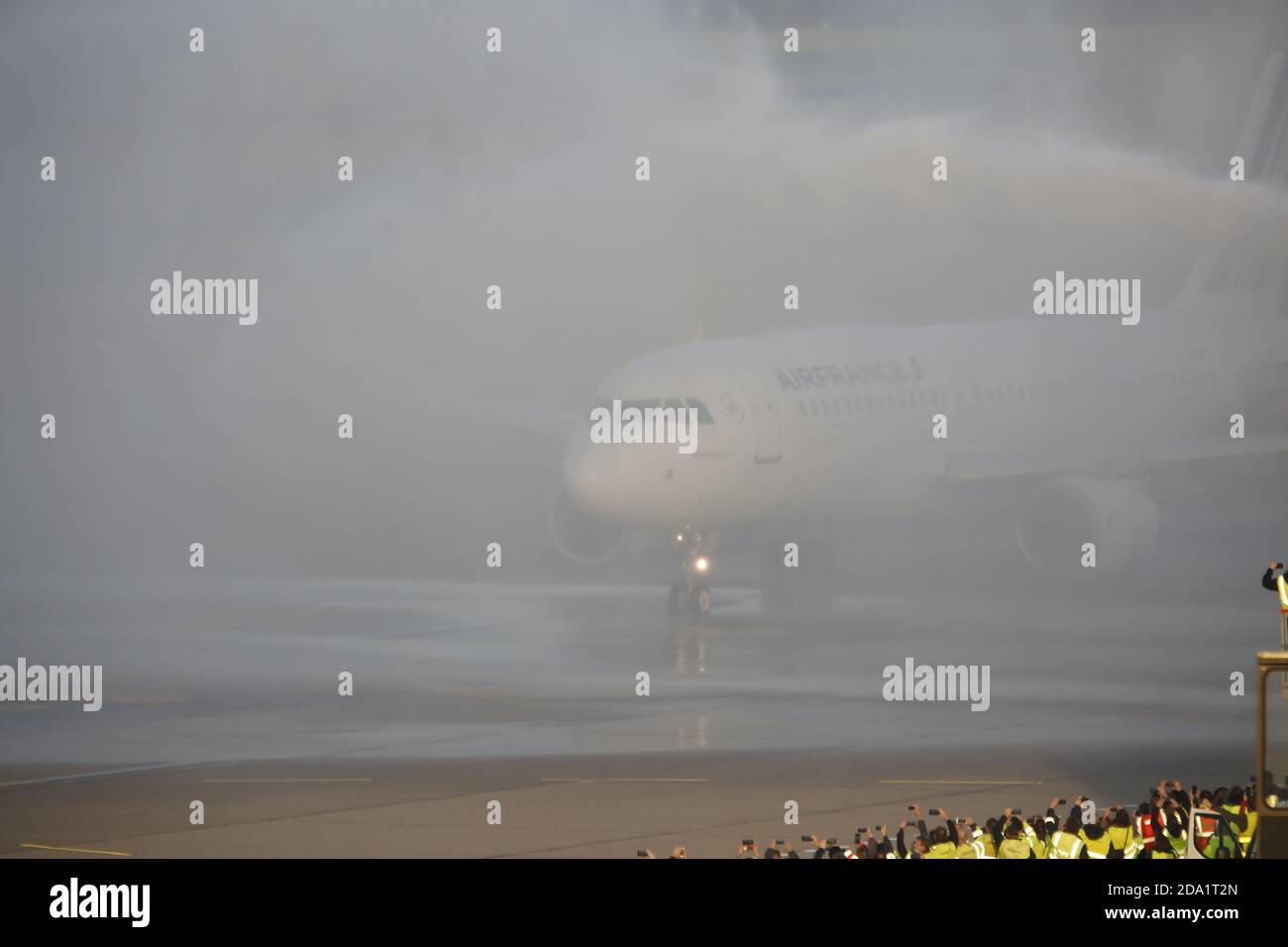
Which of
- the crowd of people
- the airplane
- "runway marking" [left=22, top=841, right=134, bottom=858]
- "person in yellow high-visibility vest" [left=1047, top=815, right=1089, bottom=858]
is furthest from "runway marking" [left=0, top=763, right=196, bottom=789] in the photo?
"person in yellow high-visibility vest" [left=1047, top=815, right=1089, bottom=858]

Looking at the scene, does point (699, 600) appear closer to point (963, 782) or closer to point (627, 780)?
point (627, 780)

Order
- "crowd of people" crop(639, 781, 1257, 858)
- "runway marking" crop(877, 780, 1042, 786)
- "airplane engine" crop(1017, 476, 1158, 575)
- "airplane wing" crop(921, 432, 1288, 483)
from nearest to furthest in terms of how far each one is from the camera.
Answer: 1. "crowd of people" crop(639, 781, 1257, 858)
2. "runway marking" crop(877, 780, 1042, 786)
3. "airplane engine" crop(1017, 476, 1158, 575)
4. "airplane wing" crop(921, 432, 1288, 483)

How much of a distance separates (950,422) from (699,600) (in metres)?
4.52

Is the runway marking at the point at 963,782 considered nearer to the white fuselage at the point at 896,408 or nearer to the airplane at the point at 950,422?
the airplane at the point at 950,422

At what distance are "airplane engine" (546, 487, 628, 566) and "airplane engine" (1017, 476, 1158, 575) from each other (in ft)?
17.5

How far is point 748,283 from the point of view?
23.7 meters

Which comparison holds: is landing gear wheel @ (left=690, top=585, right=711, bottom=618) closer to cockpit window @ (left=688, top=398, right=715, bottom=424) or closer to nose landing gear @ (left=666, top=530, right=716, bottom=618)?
nose landing gear @ (left=666, top=530, right=716, bottom=618)

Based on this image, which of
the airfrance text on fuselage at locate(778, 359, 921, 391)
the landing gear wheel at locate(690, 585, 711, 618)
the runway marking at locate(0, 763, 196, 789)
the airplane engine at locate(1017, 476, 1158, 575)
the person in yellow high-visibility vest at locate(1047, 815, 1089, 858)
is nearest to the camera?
the person in yellow high-visibility vest at locate(1047, 815, 1089, 858)

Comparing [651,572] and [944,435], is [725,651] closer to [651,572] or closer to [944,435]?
[944,435]

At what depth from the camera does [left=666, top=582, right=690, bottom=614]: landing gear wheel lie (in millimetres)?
24578

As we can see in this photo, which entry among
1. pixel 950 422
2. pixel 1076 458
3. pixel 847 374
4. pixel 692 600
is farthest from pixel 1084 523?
pixel 692 600
